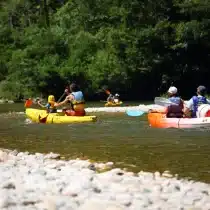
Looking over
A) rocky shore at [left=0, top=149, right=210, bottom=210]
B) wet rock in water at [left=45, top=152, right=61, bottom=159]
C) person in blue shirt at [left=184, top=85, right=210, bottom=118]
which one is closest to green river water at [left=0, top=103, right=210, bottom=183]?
wet rock in water at [left=45, top=152, right=61, bottom=159]

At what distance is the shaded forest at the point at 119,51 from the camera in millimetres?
32219

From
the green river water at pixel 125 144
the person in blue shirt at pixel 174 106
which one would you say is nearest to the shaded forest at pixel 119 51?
the green river water at pixel 125 144

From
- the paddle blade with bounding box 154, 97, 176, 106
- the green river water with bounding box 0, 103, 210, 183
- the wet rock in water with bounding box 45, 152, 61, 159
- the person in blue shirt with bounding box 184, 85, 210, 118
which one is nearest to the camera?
the green river water with bounding box 0, 103, 210, 183

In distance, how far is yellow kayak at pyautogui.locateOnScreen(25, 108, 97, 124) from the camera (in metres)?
15.3

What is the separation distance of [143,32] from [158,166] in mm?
24807

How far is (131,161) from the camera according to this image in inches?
326

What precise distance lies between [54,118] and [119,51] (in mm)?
17581

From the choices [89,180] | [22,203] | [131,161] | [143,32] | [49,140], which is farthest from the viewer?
[143,32]

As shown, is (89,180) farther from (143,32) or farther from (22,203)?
(143,32)

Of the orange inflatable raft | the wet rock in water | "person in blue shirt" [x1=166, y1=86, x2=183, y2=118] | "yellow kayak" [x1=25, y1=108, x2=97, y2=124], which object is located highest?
A: "person in blue shirt" [x1=166, y1=86, x2=183, y2=118]

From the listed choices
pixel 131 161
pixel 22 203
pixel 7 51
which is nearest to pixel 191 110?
pixel 131 161

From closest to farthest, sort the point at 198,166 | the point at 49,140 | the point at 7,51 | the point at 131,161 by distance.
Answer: the point at 198,166 < the point at 131,161 < the point at 49,140 < the point at 7,51

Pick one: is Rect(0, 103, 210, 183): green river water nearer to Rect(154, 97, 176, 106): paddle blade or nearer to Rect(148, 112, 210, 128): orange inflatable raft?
Rect(148, 112, 210, 128): orange inflatable raft

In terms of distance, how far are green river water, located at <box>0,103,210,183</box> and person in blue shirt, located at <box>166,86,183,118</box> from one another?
28.1 inches
